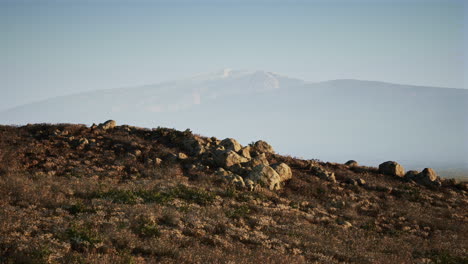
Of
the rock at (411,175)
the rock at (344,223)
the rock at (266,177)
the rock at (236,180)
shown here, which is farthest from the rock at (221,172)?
the rock at (411,175)

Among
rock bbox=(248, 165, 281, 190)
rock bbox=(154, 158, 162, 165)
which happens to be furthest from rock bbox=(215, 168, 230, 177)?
rock bbox=(154, 158, 162, 165)

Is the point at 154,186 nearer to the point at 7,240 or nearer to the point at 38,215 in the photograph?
the point at 38,215

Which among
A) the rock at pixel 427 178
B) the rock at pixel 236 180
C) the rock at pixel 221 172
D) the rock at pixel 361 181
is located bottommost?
the rock at pixel 427 178

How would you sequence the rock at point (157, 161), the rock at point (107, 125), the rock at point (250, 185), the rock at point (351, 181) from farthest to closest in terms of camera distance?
the rock at point (107, 125) < the rock at point (351, 181) < the rock at point (157, 161) < the rock at point (250, 185)

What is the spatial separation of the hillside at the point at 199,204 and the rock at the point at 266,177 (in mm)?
101

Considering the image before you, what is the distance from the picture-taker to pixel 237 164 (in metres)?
26.4

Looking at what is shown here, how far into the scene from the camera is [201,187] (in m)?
21.8

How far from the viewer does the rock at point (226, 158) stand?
26.2 m

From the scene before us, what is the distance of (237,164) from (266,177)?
261 cm

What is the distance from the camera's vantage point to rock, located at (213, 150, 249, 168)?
26.2 m

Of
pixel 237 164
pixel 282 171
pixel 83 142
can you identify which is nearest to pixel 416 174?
pixel 282 171

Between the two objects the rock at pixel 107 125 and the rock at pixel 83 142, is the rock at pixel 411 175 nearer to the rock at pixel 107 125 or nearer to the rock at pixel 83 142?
the rock at pixel 107 125

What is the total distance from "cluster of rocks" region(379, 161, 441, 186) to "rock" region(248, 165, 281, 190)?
13.8 m

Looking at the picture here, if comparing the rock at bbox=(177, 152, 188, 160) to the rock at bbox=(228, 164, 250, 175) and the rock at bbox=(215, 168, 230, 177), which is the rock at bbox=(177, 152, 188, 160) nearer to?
the rock at bbox=(215, 168, 230, 177)
